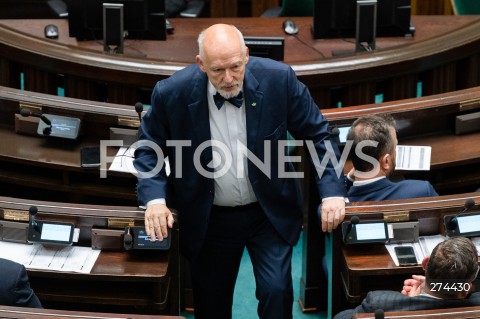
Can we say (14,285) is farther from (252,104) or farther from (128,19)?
(128,19)

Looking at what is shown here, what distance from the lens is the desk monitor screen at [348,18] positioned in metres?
5.60

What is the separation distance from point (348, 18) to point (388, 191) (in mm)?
2088

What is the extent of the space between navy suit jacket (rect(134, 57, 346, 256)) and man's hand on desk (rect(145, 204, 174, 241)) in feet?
0.26

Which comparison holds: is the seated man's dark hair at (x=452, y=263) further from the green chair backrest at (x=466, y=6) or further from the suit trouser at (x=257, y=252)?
the green chair backrest at (x=466, y=6)

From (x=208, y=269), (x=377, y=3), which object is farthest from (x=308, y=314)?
(x=377, y=3)

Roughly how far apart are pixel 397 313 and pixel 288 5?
3.99 m

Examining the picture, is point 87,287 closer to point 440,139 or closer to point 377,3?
point 440,139

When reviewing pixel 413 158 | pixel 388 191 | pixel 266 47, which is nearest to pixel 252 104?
pixel 388 191

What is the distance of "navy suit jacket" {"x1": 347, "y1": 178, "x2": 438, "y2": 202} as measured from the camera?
3.71 meters

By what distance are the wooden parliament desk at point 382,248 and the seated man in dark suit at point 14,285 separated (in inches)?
40.0

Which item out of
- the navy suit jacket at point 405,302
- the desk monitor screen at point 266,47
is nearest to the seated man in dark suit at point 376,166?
the navy suit jacket at point 405,302

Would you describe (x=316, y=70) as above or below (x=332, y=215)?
above

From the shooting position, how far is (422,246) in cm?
351

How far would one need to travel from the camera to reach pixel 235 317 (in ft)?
13.9
